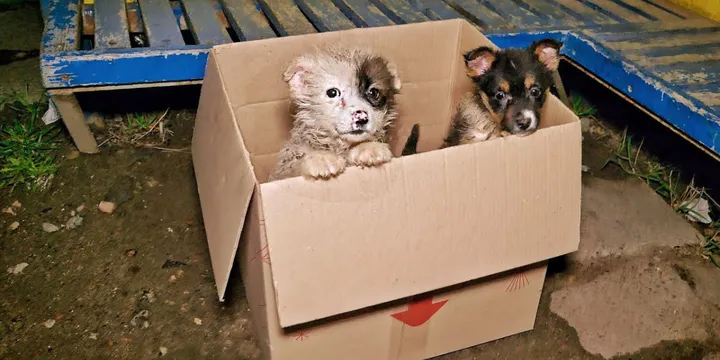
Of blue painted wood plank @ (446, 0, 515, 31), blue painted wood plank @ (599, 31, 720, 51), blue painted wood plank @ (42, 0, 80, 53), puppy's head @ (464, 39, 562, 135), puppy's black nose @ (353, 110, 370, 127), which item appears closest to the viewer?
puppy's black nose @ (353, 110, 370, 127)

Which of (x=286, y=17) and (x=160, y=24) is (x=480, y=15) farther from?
(x=160, y=24)

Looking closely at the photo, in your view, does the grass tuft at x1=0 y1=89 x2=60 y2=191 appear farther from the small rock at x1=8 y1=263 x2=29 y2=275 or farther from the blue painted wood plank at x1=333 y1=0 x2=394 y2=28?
the blue painted wood plank at x1=333 y1=0 x2=394 y2=28

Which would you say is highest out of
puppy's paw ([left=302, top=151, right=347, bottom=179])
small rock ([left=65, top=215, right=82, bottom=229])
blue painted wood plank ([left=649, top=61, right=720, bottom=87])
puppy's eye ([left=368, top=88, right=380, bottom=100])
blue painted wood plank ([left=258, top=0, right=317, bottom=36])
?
puppy's paw ([left=302, top=151, right=347, bottom=179])

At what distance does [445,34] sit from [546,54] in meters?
0.50

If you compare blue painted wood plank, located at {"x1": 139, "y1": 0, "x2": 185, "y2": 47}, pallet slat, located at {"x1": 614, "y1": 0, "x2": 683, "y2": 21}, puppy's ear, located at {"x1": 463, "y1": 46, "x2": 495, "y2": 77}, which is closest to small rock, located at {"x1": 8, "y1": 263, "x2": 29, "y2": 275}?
blue painted wood plank, located at {"x1": 139, "y1": 0, "x2": 185, "y2": 47}

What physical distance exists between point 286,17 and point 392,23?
570 mm

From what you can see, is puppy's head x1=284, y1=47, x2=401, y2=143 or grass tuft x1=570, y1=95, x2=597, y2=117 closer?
puppy's head x1=284, y1=47, x2=401, y2=143

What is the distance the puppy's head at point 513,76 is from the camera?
2.28 metres

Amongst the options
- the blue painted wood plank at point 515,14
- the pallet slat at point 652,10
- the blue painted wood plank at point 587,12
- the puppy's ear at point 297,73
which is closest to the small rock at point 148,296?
the puppy's ear at point 297,73

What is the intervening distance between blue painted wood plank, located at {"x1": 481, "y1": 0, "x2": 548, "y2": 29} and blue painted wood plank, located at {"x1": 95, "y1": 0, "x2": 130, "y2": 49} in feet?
6.58

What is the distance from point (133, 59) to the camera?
9.20ft

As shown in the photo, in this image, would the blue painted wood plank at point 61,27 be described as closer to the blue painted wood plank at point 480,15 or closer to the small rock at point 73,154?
the small rock at point 73,154

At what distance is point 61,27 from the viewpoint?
10.00 ft

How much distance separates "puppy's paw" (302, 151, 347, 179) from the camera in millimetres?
1688
